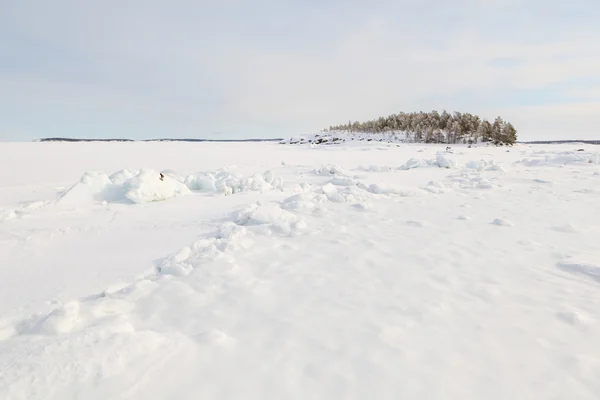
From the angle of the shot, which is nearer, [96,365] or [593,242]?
[96,365]

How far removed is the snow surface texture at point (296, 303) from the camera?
1603mm

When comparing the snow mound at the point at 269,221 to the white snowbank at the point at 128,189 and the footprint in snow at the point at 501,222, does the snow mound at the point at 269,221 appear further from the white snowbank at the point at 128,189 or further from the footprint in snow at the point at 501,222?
the footprint in snow at the point at 501,222

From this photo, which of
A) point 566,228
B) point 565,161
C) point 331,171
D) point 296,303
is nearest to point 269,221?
point 296,303

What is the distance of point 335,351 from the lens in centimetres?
184

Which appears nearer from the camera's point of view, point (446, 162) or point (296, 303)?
point (296, 303)

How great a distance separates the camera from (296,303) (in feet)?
7.79

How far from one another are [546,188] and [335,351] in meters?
7.43

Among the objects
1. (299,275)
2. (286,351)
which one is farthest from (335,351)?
(299,275)

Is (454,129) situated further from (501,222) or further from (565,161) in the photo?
(501,222)

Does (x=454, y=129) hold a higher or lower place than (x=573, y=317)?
higher

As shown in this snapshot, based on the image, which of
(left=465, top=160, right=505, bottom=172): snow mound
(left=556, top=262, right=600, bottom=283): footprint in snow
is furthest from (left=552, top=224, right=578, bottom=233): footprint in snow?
(left=465, top=160, right=505, bottom=172): snow mound

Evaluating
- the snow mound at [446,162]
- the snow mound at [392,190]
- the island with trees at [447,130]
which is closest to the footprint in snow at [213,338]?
the snow mound at [392,190]

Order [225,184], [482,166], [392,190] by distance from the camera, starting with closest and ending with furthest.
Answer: [392,190], [225,184], [482,166]

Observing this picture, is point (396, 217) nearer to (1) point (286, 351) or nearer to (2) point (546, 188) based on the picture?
(1) point (286, 351)
